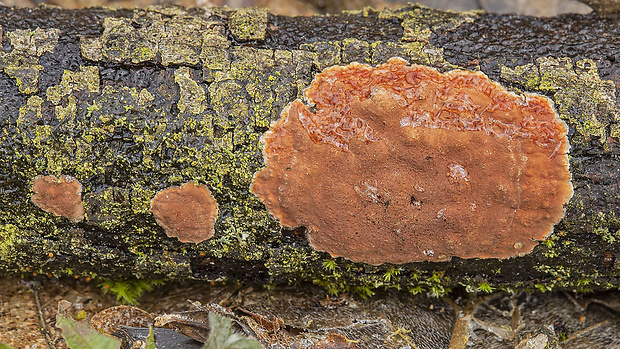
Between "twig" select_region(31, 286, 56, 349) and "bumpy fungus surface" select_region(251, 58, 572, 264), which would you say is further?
"twig" select_region(31, 286, 56, 349)

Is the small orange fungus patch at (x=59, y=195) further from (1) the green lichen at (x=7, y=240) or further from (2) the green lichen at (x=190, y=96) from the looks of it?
(2) the green lichen at (x=190, y=96)

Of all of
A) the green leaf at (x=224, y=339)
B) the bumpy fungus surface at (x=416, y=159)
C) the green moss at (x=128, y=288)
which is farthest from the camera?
the green moss at (x=128, y=288)

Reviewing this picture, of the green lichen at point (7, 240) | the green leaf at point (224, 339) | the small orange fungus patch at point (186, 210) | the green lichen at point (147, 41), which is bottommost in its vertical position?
the green leaf at point (224, 339)

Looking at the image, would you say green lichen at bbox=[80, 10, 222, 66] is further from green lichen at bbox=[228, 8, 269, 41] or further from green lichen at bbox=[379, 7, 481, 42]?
green lichen at bbox=[379, 7, 481, 42]

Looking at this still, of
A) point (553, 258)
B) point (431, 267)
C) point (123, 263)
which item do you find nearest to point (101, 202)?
point (123, 263)

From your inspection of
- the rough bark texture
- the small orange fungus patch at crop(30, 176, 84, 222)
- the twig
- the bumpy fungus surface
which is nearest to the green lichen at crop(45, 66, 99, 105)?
the rough bark texture

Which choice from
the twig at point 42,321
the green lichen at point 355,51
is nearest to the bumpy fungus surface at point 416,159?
the green lichen at point 355,51

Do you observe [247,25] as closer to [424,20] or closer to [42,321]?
[424,20]

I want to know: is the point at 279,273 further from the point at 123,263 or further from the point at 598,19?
the point at 598,19
